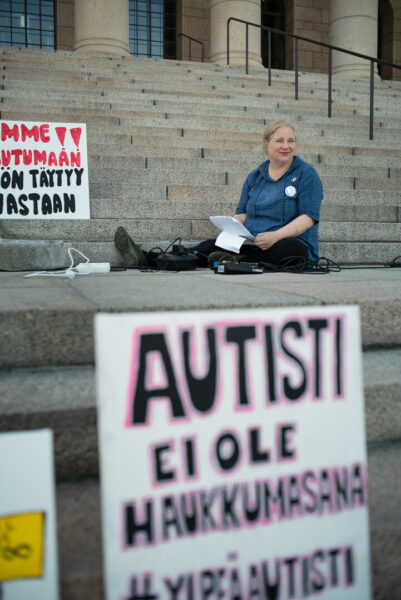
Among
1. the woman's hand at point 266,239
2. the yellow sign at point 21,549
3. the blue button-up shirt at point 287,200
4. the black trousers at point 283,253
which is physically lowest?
the yellow sign at point 21,549

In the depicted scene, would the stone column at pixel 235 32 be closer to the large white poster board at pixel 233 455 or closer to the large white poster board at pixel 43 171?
the large white poster board at pixel 43 171

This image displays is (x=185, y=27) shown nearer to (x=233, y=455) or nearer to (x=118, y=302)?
(x=118, y=302)

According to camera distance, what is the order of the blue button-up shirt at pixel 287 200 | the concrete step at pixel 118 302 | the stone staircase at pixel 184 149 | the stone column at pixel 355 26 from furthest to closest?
1. the stone column at pixel 355 26
2. the stone staircase at pixel 184 149
3. the blue button-up shirt at pixel 287 200
4. the concrete step at pixel 118 302

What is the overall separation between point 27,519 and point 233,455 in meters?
0.41

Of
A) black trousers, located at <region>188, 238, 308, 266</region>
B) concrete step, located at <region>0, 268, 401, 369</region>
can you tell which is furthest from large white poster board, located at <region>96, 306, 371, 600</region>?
black trousers, located at <region>188, 238, 308, 266</region>

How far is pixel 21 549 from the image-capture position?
1.11 meters

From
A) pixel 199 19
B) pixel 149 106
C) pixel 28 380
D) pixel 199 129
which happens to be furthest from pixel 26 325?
pixel 199 19

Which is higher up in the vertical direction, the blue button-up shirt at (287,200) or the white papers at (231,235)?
the blue button-up shirt at (287,200)

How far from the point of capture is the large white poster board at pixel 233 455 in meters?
1.11

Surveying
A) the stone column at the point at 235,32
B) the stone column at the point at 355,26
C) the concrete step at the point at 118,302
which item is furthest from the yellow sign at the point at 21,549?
the stone column at the point at 355,26

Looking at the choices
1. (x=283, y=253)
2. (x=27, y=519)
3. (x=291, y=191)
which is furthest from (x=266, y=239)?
(x=27, y=519)

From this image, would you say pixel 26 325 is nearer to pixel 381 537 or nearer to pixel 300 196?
pixel 381 537

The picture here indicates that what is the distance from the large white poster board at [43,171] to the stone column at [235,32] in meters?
9.76

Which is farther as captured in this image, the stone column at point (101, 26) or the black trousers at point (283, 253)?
the stone column at point (101, 26)
